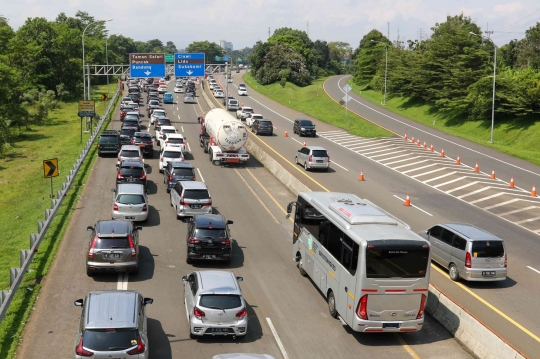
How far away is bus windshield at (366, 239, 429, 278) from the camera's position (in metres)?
15.3

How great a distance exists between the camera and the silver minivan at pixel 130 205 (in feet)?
85.0

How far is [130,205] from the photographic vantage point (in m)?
26.0

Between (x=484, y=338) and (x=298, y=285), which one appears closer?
(x=484, y=338)

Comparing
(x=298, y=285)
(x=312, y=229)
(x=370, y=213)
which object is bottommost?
(x=298, y=285)

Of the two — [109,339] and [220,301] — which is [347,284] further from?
[109,339]

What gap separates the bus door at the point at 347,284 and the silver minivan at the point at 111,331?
5.34 metres

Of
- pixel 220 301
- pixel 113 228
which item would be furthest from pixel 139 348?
pixel 113 228

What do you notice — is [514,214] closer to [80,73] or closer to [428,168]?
[428,168]

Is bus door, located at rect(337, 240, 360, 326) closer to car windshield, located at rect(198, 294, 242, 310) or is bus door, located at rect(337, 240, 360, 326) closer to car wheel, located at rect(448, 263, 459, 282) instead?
car windshield, located at rect(198, 294, 242, 310)

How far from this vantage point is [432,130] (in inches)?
2473

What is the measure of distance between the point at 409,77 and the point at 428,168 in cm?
3813

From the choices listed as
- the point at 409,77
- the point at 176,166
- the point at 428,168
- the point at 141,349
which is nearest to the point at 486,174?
the point at 428,168

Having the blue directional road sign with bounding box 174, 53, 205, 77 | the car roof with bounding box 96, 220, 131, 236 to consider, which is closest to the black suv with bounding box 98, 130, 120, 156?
the car roof with bounding box 96, 220, 131, 236

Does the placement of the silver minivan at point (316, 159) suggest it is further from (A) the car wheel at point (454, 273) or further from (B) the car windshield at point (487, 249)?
(B) the car windshield at point (487, 249)
